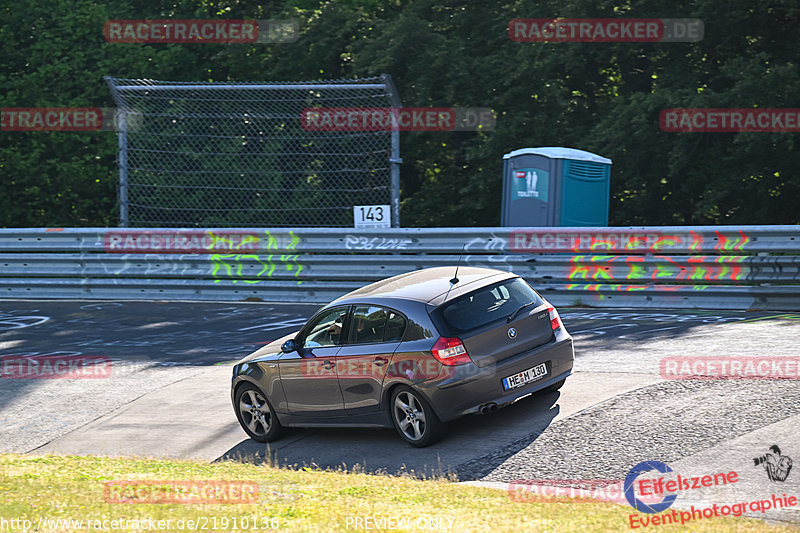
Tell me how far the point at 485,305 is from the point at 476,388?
0.82m

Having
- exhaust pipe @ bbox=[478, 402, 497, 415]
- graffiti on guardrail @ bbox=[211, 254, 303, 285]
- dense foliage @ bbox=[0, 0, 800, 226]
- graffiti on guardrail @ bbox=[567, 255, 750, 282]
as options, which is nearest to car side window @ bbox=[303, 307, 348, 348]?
exhaust pipe @ bbox=[478, 402, 497, 415]

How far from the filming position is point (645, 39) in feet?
64.9

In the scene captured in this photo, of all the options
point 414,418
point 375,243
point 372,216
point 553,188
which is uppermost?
point 553,188

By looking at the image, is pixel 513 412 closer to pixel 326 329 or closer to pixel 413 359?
pixel 413 359

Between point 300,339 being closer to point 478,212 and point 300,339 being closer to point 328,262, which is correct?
point 328,262

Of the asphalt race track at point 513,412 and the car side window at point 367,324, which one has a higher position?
the car side window at point 367,324

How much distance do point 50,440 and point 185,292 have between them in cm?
750

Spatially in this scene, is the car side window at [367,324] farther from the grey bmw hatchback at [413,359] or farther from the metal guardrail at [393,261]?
the metal guardrail at [393,261]

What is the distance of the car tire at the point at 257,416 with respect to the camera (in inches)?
377

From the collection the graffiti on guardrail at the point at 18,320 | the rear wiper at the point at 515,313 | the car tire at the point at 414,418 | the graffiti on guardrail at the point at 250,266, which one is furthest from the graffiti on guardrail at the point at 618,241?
the graffiti on guardrail at the point at 18,320

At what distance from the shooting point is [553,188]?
15.5m

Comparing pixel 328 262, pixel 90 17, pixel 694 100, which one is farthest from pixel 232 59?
pixel 694 100

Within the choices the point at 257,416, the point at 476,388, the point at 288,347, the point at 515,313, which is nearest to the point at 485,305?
the point at 515,313

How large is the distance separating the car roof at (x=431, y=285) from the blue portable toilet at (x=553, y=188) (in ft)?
20.6
